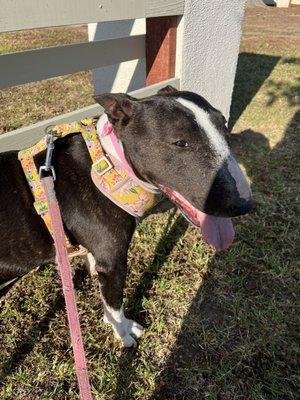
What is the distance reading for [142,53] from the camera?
12.7 ft

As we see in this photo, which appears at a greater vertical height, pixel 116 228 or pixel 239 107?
pixel 116 228

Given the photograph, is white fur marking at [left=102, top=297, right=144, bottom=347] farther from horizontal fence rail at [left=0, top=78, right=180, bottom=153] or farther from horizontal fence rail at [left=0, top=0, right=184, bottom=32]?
horizontal fence rail at [left=0, top=0, right=184, bottom=32]

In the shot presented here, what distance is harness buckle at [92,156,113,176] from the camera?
199cm

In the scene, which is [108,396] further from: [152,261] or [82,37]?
[82,37]

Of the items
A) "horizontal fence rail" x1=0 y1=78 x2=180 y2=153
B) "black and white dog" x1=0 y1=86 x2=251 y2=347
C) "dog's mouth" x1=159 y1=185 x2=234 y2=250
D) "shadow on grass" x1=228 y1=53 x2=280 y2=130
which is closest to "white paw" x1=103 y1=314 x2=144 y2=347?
"black and white dog" x1=0 y1=86 x2=251 y2=347

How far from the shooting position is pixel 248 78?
7160mm

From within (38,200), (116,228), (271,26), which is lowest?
(271,26)

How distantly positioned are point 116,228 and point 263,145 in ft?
10.8

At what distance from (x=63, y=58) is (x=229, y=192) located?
2.35 metres

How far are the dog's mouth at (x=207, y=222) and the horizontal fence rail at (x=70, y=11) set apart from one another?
140 cm

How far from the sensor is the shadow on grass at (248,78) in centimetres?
591

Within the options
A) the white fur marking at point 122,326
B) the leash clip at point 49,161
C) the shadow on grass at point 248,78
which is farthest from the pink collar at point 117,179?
the shadow on grass at point 248,78

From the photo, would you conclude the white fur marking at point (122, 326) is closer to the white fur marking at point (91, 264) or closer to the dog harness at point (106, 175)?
the white fur marking at point (91, 264)

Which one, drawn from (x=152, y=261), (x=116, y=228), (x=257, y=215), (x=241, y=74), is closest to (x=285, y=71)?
(x=241, y=74)
